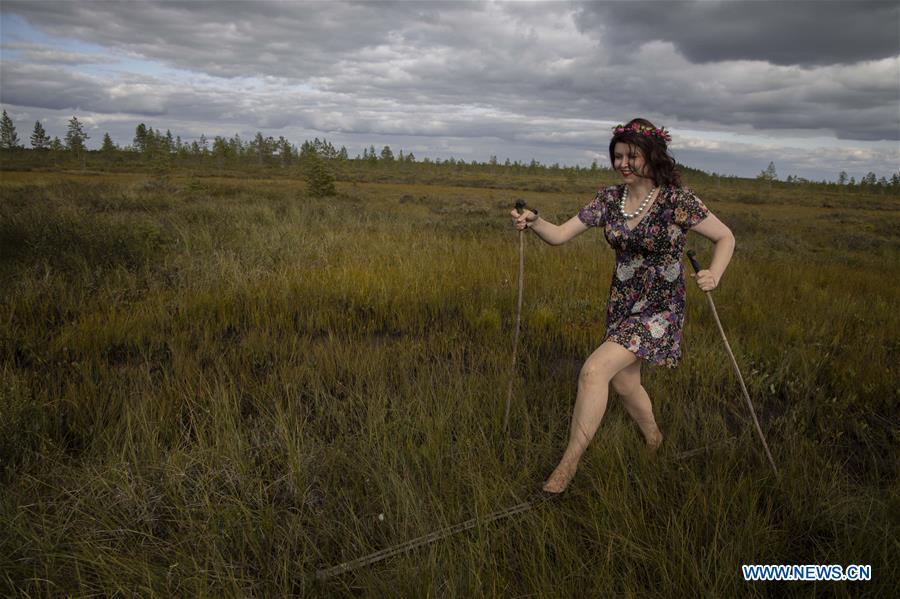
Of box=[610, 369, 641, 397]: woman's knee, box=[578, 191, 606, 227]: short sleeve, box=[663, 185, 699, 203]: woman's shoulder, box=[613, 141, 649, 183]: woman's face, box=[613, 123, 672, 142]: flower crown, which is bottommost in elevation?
box=[610, 369, 641, 397]: woman's knee

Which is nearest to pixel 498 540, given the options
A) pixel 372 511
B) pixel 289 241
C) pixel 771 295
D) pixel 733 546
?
pixel 372 511

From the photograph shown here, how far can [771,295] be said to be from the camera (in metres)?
7.05

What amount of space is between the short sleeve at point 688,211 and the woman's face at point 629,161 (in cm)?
25

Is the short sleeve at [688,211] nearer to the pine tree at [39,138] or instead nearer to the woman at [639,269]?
the woman at [639,269]

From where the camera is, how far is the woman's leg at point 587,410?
2640 millimetres

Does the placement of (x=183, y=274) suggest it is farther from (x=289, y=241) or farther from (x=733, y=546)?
(x=733, y=546)

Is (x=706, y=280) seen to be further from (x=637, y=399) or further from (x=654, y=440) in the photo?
(x=654, y=440)

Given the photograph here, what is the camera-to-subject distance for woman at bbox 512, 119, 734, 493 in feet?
8.85

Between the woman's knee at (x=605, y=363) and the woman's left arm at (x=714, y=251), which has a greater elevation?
the woman's left arm at (x=714, y=251)

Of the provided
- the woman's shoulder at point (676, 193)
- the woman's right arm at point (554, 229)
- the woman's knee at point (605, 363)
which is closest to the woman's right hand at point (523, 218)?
the woman's right arm at point (554, 229)

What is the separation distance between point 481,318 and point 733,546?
11.5 feet

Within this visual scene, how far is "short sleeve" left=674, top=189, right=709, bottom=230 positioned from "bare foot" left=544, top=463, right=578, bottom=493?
4.81 ft

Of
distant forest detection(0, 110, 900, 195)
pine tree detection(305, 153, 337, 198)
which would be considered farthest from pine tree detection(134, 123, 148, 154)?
pine tree detection(305, 153, 337, 198)

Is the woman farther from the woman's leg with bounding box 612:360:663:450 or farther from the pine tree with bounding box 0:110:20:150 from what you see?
the pine tree with bounding box 0:110:20:150
